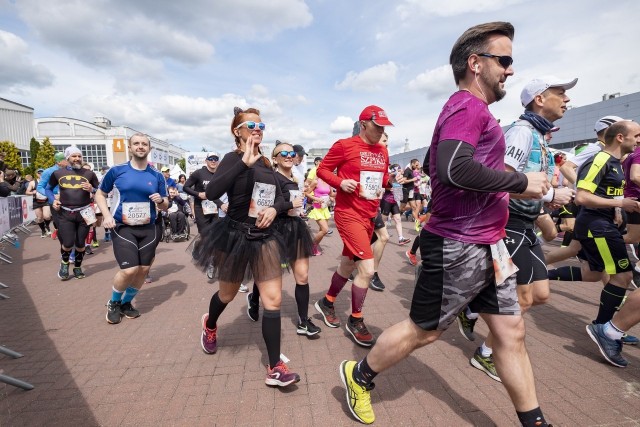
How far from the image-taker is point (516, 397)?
1842 millimetres

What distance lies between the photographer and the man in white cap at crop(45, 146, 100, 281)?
6.02 metres

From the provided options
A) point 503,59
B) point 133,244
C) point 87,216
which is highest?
point 503,59

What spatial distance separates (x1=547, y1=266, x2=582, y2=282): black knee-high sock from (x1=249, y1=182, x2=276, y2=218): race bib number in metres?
3.67

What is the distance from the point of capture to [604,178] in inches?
133

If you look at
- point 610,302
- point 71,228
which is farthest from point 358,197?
point 71,228

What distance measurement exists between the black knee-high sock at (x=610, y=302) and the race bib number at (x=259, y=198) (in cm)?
323

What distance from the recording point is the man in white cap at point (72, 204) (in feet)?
19.8

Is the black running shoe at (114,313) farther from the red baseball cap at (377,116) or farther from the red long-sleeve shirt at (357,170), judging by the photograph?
the red baseball cap at (377,116)

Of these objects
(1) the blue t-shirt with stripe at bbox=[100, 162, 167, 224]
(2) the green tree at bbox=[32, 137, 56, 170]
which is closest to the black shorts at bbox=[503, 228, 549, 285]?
(1) the blue t-shirt with stripe at bbox=[100, 162, 167, 224]

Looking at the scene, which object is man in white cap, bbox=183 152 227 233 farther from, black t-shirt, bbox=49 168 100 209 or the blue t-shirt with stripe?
the blue t-shirt with stripe

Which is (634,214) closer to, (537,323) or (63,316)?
(537,323)

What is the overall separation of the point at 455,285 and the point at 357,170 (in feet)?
6.99

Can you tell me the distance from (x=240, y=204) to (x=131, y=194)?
2.19 m

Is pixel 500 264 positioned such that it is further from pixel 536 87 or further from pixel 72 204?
pixel 72 204
